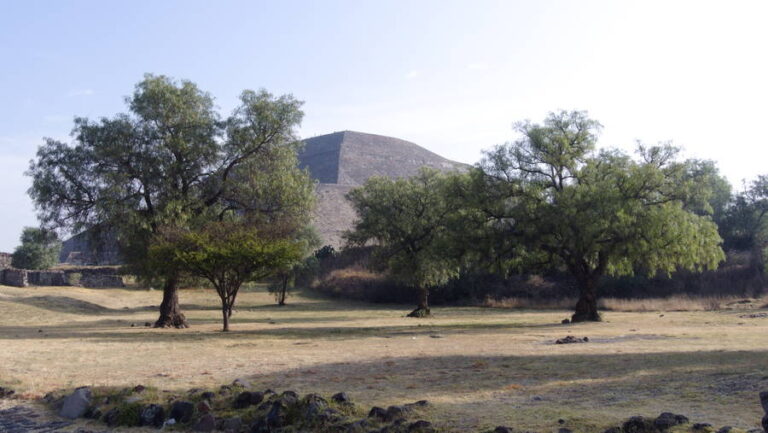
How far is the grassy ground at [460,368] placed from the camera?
336 inches

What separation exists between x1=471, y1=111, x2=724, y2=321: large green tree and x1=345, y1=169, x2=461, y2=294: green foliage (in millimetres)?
10013

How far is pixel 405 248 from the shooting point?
41.7m

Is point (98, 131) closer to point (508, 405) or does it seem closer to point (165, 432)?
point (165, 432)

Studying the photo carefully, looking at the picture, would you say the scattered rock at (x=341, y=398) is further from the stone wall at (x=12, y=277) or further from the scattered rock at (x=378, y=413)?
the stone wall at (x=12, y=277)

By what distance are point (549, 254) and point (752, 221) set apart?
139 ft

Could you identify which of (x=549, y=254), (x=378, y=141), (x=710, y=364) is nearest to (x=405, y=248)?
(x=549, y=254)

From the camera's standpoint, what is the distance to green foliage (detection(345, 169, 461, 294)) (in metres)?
40.8

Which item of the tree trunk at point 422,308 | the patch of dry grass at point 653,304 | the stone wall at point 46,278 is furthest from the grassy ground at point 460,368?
the stone wall at point 46,278

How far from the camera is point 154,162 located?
87.8ft

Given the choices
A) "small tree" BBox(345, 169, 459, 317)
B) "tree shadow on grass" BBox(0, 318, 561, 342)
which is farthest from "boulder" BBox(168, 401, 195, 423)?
"small tree" BBox(345, 169, 459, 317)

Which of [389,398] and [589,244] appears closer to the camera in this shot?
[389,398]

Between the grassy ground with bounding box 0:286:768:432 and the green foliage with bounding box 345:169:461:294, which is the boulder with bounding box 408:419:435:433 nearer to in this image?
the grassy ground with bounding box 0:286:768:432

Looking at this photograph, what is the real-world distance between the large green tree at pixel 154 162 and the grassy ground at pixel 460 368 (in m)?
4.39

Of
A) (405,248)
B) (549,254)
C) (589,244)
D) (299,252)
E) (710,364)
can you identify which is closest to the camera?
(710,364)
